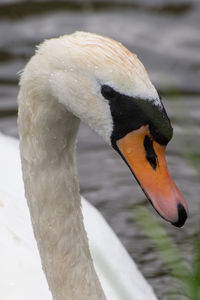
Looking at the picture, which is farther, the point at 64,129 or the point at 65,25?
the point at 65,25

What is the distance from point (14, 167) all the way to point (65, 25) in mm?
2656

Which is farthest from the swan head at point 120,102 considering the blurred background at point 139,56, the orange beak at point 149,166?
the blurred background at point 139,56

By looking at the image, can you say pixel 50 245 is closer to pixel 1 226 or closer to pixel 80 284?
pixel 80 284

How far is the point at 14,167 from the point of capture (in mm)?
5219

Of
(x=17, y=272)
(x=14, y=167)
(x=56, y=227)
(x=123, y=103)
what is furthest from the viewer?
(x=14, y=167)

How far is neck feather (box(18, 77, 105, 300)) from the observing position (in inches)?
A: 120

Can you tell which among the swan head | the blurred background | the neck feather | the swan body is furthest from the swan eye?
the blurred background

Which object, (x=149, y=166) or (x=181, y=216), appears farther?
(x=149, y=166)

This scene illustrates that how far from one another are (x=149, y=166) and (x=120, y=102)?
0.25 m

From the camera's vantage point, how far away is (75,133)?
3143 millimetres

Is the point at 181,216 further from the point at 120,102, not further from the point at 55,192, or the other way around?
the point at 55,192

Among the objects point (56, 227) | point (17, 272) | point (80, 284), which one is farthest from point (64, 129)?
point (17, 272)

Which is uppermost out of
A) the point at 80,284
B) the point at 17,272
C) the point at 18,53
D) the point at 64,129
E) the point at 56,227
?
the point at 64,129

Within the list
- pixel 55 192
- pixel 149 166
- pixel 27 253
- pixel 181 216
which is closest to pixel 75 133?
pixel 55 192
